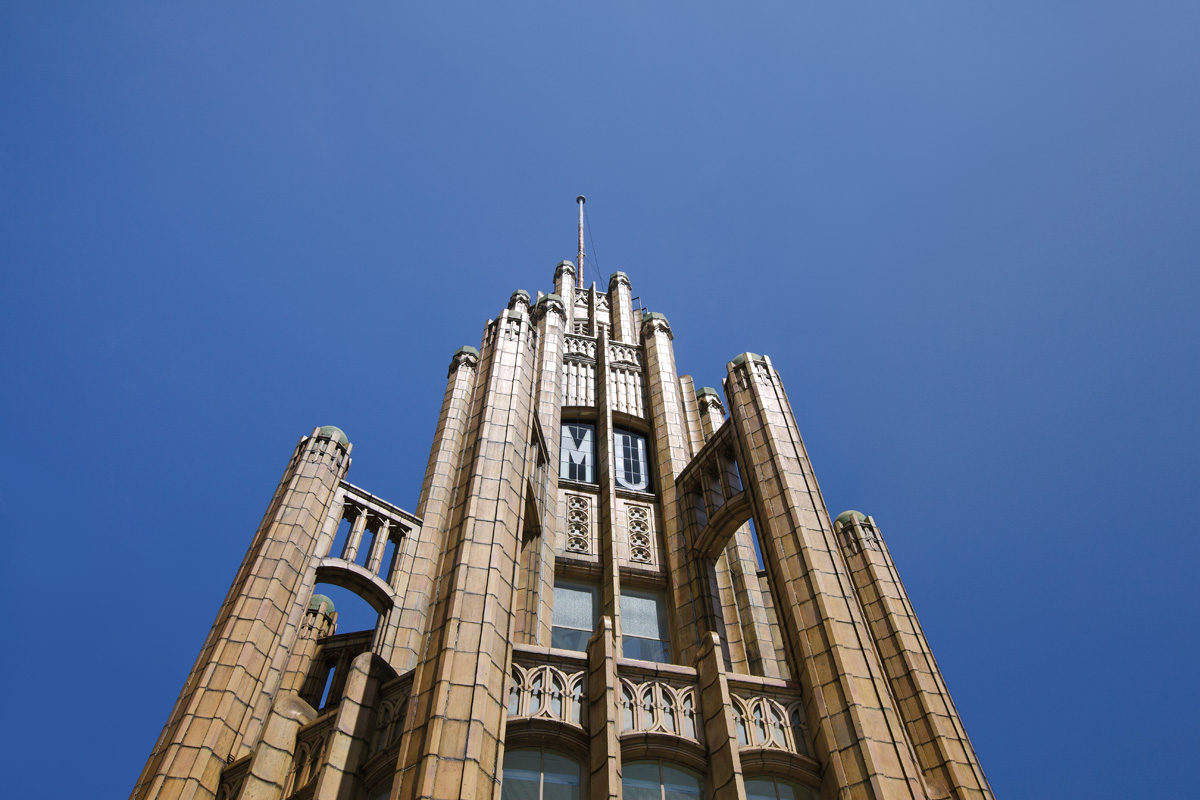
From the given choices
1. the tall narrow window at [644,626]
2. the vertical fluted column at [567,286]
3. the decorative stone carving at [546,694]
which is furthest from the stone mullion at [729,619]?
the vertical fluted column at [567,286]

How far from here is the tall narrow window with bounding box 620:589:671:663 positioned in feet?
66.5

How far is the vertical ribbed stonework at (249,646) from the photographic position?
1307 centimetres

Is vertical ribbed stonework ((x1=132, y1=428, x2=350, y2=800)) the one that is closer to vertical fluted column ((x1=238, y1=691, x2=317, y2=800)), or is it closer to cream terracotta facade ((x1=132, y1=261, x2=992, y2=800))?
cream terracotta facade ((x1=132, y1=261, x2=992, y2=800))

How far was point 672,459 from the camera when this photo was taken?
1000 inches

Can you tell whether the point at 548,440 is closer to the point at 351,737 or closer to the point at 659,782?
the point at 659,782

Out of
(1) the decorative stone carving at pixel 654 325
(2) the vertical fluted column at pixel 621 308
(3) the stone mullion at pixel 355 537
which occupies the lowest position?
(3) the stone mullion at pixel 355 537

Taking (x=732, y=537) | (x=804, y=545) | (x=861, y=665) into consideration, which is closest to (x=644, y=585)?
(x=732, y=537)

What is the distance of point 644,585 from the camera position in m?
21.9

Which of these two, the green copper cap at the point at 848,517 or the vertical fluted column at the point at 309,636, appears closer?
the vertical fluted column at the point at 309,636

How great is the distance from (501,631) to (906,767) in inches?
248

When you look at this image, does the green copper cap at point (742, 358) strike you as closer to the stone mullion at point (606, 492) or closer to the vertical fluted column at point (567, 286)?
the stone mullion at point (606, 492)

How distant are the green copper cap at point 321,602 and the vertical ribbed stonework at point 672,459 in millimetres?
11219

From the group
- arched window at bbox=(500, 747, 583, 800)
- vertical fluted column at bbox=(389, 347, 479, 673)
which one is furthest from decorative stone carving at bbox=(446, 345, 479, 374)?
arched window at bbox=(500, 747, 583, 800)

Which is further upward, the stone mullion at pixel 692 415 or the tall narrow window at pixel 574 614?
the stone mullion at pixel 692 415
